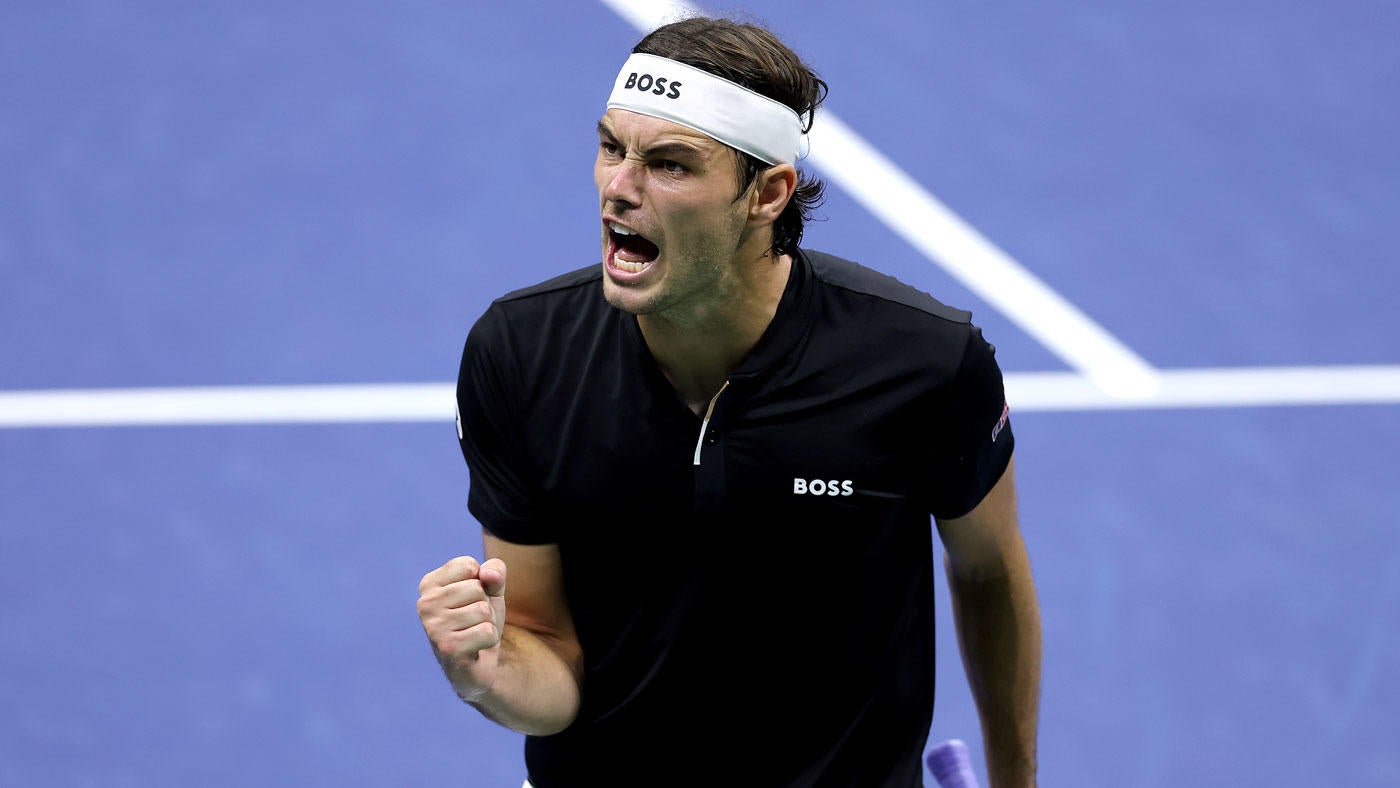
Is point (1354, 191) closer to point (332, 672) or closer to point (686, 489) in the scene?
point (332, 672)

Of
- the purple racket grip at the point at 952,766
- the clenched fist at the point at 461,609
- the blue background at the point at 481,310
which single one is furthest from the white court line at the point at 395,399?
the clenched fist at the point at 461,609

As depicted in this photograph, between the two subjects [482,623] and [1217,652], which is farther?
[1217,652]

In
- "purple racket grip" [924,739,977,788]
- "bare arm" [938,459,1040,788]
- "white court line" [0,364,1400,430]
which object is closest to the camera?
"bare arm" [938,459,1040,788]

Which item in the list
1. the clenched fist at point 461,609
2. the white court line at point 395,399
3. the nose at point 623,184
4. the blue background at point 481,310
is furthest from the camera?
the white court line at point 395,399

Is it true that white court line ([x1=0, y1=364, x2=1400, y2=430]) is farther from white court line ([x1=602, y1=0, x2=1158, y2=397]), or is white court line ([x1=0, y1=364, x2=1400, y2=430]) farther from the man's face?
the man's face

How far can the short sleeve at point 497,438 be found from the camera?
10.9ft

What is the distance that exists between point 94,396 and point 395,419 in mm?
1092

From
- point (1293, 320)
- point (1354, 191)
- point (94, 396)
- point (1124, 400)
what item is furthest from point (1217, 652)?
point (94, 396)

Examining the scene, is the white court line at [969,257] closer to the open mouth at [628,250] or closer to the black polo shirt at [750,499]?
the black polo shirt at [750,499]

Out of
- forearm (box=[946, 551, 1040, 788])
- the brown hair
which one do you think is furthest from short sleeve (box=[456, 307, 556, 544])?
forearm (box=[946, 551, 1040, 788])

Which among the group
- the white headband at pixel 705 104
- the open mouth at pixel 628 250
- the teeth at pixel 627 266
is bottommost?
the teeth at pixel 627 266

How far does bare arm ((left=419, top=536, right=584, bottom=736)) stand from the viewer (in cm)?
295

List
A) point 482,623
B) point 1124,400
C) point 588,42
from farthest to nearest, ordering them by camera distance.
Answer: point 588,42, point 1124,400, point 482,623

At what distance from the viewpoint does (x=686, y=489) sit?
130 inches
